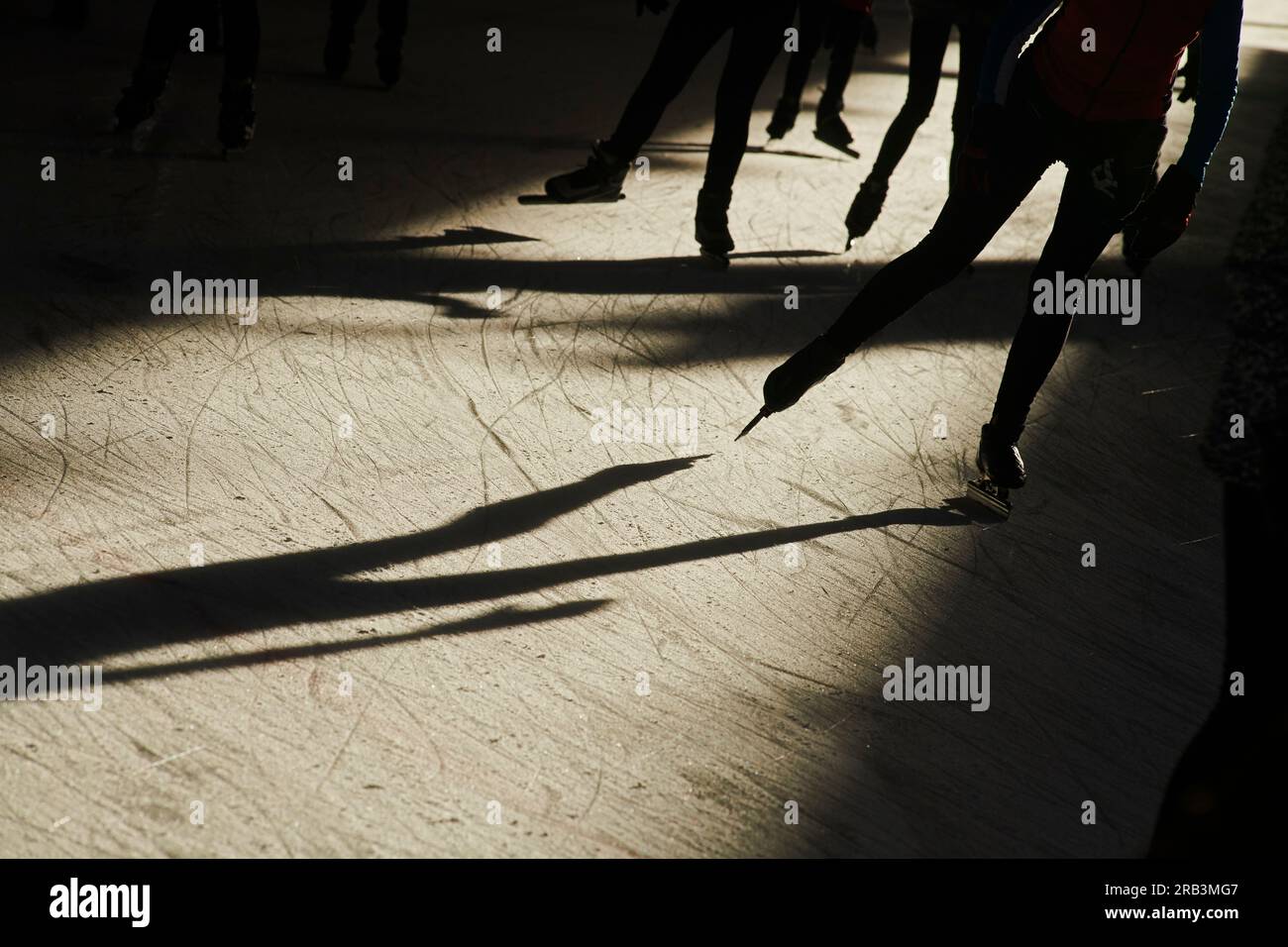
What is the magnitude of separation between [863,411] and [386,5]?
4.21m

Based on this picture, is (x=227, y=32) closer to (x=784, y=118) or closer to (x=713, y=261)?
(x=713, y=261)

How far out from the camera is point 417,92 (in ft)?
23.3

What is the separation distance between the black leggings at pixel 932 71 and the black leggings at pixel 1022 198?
123 cm

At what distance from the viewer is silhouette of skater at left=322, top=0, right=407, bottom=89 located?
6902 millimetres

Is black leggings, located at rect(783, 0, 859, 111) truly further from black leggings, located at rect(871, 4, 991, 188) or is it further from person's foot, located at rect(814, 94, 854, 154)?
black leggings, located at rect(871, 4, 991, 188)

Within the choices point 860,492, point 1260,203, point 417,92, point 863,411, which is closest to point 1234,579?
point 860,492

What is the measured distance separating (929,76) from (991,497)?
Answer: 2326 mm

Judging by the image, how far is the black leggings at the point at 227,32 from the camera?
5.16 meters

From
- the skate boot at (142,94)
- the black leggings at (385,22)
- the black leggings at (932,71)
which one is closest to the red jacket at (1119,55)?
the black leggings at (932,71)

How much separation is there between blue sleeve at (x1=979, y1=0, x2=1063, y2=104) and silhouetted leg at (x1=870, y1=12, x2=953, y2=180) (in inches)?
65.8
